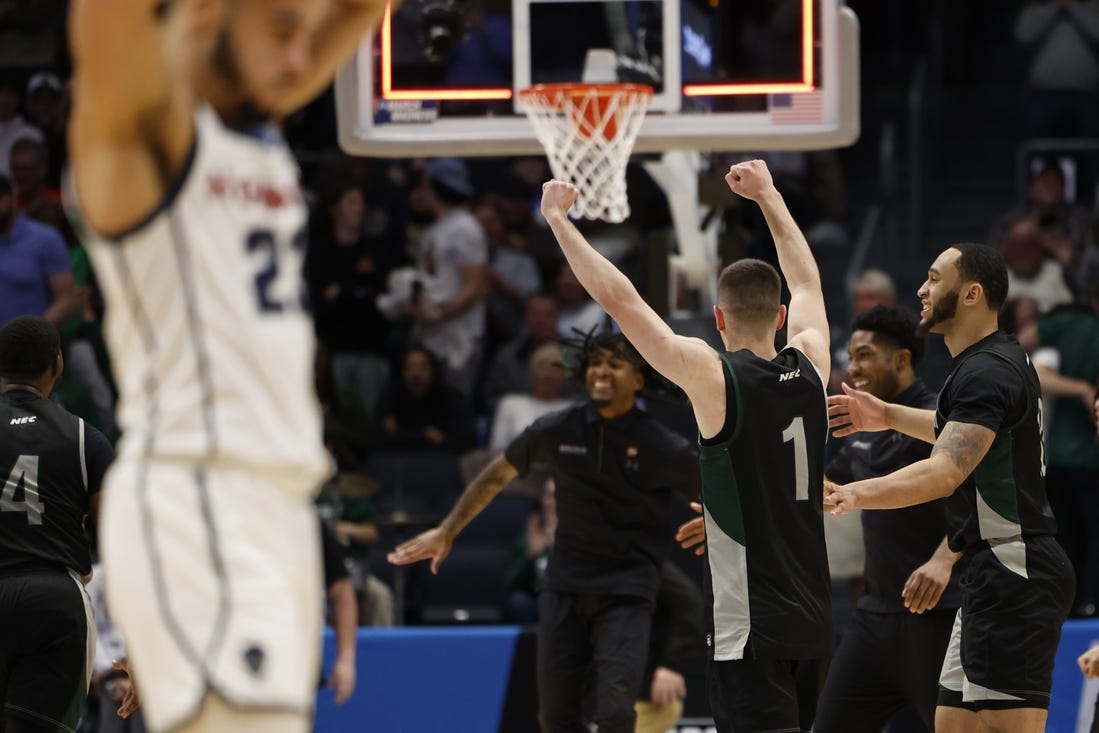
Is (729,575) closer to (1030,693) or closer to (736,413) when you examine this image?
(736,413)

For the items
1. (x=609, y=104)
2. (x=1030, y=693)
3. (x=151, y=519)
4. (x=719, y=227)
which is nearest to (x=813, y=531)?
(x=1030, y=693)

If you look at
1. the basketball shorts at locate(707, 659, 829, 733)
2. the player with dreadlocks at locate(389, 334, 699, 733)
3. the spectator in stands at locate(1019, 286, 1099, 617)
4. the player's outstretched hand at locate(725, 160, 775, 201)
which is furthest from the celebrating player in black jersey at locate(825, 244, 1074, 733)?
the spectator in stands at locate(1019, 286, 1099, 617)

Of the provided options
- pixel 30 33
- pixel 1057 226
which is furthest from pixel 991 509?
pixel 30 33

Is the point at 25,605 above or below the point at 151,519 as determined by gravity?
below

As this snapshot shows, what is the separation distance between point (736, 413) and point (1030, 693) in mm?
1534

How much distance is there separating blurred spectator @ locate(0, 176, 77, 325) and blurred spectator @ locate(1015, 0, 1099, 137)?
8.56m

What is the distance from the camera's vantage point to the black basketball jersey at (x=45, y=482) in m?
6.71

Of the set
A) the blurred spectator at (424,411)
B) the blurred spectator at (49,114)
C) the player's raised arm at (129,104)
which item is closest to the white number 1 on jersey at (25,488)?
the player's raised arm at (129,104)

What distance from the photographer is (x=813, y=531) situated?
6.02 m

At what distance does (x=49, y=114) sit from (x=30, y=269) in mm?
2921

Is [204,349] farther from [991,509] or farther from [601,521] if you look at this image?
[601,521]

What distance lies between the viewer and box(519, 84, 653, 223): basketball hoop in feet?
29.8

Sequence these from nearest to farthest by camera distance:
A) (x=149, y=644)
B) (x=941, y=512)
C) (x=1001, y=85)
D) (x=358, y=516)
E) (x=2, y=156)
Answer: (x=149, y=644)
(x=941, y=512)
(x=358, y=516)
(x=2, y=156)
(x=1001, y=85)

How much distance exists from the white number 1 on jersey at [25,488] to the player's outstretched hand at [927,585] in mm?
3273
